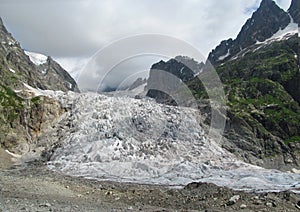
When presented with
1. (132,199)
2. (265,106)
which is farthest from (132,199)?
(265,106)

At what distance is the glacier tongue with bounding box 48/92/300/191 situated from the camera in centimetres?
5400

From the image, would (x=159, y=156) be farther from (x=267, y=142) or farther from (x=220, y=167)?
(x=267, y=142)

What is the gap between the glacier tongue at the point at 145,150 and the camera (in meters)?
54.0

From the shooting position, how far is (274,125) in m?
121

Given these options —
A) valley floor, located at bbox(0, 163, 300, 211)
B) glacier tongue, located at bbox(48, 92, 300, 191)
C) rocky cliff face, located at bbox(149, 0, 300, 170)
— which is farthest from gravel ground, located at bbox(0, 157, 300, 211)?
rocky cliff face, located at bbox(149, 0, 300, 170)

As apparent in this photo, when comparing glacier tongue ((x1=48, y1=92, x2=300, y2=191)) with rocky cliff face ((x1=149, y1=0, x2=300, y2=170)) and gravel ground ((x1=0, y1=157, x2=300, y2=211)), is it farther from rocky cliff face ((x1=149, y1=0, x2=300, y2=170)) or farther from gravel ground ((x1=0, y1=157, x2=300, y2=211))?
gravel ground ((x1=0, y1=157, x2=300, y2=211))

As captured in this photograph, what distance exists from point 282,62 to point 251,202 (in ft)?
487

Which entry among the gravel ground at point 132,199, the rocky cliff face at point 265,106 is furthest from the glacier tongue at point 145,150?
the gravel ground at point 132,199

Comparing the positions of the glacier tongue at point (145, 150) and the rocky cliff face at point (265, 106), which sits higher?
the rocky cliff face at point (265, 106)

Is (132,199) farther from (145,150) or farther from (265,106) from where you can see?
(265,106)

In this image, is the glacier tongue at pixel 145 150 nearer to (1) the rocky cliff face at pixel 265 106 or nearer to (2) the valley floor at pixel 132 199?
(1) the rocky cliff face at pixel 265 106

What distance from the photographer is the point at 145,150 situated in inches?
2798

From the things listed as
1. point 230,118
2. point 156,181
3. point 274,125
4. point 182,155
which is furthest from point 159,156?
point 274,125

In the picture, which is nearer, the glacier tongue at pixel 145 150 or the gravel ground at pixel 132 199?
the gravel ground at pixel 132 199
